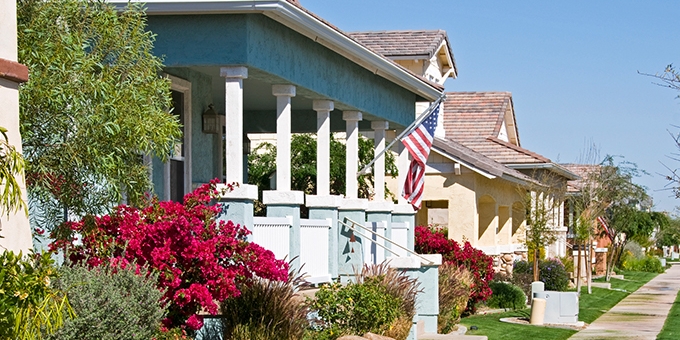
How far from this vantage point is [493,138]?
37781 mm

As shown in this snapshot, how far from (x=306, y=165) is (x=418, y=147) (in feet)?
30.8

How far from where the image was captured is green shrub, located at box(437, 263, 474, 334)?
63.7 feet

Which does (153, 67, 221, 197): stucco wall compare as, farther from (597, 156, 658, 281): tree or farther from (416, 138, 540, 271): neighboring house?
(597, 156, 658, 281): tree

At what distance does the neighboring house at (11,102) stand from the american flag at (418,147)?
444 inches

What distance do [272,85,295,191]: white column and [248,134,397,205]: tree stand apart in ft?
42.2

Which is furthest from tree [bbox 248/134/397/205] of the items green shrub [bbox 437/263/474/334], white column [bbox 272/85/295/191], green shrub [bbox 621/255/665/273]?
green shrub [bbox 621/255/665/273]

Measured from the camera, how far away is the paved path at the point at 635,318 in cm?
2140

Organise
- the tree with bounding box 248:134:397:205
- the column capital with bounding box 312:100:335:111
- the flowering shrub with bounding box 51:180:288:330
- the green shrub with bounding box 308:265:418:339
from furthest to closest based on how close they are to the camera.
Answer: the tree with bounding box 248:134:397:205 → the column capital with bounding box 312:100:335:111 → the green shrub with bounding box 308:265:418:339 → the flowering shrub with bounding box 51:180:288:330

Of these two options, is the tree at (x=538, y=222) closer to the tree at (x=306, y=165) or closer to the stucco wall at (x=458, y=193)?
the stucco wall at (x=458, y=193)

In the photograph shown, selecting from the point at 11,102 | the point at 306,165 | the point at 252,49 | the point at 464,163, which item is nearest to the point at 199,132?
the point at 252,49

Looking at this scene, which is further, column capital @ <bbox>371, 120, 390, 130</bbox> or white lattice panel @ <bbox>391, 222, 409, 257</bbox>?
white lattice panel @ <bbox>391, 222, 409, 257</bbox>

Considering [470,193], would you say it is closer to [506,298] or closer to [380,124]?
[506,298]

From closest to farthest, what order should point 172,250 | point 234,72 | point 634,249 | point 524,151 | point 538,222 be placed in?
point 172,250 < point 234,72 < point 538,222 < point 524,151 < point 634,249

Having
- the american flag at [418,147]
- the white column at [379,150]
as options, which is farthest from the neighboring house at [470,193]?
the american flag at [418,147]
